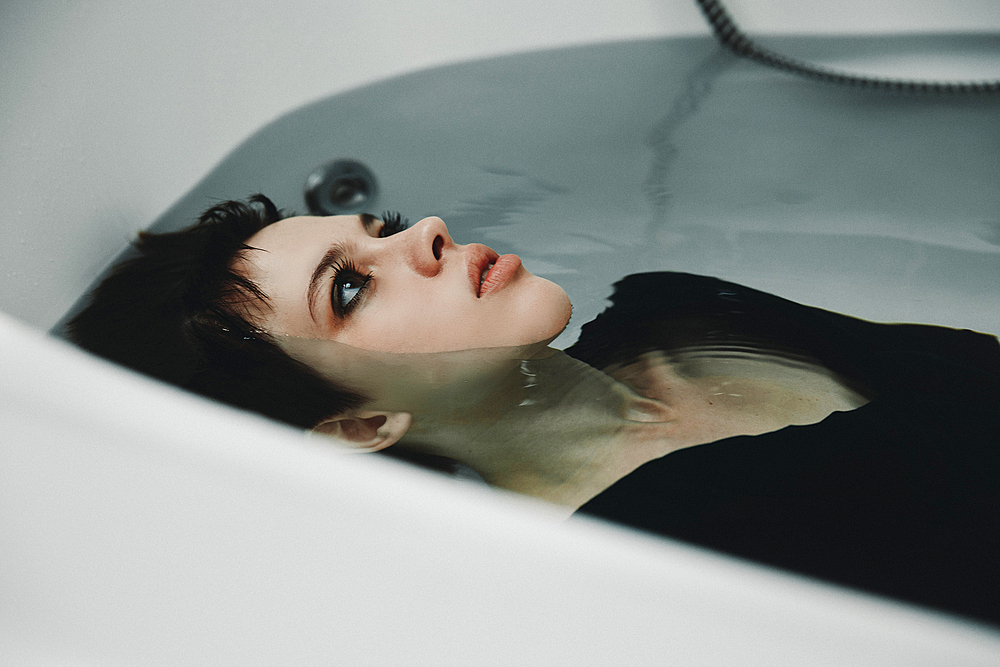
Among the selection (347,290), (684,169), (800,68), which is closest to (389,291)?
(347,290)

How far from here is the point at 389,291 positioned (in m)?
0.52

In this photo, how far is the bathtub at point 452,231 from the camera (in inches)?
7.7

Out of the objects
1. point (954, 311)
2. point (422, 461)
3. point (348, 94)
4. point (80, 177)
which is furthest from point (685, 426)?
point (348, 94)

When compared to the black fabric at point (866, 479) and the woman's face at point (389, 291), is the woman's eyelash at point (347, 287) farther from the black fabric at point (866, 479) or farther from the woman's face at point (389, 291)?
the black fabric at point (866, 479)

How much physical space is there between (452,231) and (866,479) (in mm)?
494

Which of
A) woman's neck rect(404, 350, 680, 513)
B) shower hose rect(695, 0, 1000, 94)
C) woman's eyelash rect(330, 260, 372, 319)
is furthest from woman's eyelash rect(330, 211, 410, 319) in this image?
shower hose rect(695, 0, 1000, 94)

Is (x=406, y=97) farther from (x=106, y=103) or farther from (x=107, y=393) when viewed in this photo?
(x=107, y=393)

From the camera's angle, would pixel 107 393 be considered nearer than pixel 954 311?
Yes

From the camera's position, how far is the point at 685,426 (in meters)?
0.55

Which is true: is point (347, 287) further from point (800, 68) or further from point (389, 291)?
point (800, 68)

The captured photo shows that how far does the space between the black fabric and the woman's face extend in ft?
0.40

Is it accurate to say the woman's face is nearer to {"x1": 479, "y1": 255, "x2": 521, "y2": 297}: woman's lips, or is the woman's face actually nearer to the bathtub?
{"x1": 479, "y1": 255, "x2": 521, "y2": 297}: woman's lips

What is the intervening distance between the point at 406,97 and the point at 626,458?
71 cm

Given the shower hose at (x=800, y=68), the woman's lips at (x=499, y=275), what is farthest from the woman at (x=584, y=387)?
the shower hose at (x=800, y=68)
